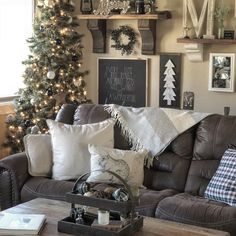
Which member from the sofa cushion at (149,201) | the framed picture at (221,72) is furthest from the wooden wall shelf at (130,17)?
the sofa cushion at (149,201)

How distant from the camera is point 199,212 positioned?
3088 millimetres

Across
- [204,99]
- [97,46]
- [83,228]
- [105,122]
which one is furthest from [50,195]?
[97,46]

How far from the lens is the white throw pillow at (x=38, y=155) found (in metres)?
3.81

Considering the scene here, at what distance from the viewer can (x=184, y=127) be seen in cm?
383

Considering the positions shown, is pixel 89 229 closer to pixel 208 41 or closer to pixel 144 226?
pixel 144 226

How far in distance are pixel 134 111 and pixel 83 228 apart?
167 cm

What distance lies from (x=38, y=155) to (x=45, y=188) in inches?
13.1

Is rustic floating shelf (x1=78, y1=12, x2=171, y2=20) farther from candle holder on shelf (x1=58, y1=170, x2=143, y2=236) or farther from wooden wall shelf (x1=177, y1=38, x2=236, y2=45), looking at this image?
candle holder on shelf (x1=58, y1=170, x2=143, y2=236)

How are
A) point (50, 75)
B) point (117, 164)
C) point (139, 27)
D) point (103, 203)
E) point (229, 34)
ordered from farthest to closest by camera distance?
point (139, 27) → point (50, 75) → point (229, 34) → point (117, 164) → point (103, 203)

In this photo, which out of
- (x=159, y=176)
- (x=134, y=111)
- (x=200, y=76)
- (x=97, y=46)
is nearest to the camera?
(x=159, y=176)

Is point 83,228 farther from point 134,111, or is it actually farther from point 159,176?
point 134,111

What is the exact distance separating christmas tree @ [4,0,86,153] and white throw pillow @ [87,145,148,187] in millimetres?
1874

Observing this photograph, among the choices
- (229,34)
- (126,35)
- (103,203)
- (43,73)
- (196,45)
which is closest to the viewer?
(103,203)

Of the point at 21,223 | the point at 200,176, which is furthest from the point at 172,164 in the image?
the point at 21,223
